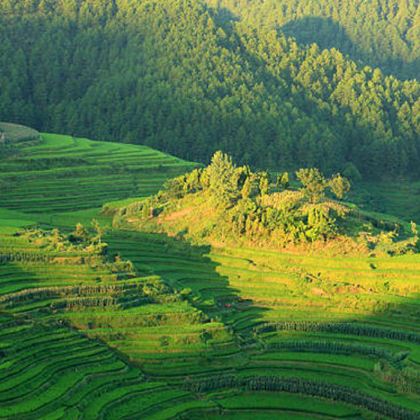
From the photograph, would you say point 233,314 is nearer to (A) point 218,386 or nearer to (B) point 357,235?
(A) point 218,386

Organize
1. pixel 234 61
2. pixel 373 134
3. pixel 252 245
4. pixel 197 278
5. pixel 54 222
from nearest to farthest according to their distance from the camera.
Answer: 1. pixel 197 278
2. pixel 252 245
3. pixel 54 222
4. pixel 373 134
5. pixel 234 61

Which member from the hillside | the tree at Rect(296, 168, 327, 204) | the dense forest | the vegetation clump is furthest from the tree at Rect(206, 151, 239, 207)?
the dense forest

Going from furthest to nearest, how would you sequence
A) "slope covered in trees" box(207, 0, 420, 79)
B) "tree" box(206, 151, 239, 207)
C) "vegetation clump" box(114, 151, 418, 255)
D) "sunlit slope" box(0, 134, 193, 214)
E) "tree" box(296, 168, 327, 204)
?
"slope covered in trees" box(207, 0, 420, 79)
"sunlit slope" box(0, 134, 193, 214)
"tree" box(296, 168, 327, 204)
"tree" box(206, 151, 239, 207)
"vegetation clump" box(114, 151, 418, 255)

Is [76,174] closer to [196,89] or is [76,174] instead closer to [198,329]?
[198,329]

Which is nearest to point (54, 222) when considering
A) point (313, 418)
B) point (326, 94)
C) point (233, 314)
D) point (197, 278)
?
point (197, 278)

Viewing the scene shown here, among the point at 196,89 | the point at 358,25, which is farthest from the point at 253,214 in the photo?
the point at 358,25

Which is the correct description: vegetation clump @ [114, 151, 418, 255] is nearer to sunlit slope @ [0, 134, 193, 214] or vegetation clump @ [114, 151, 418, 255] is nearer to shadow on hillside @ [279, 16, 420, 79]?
sunlit slope @ [0, 134, 193, 214]
